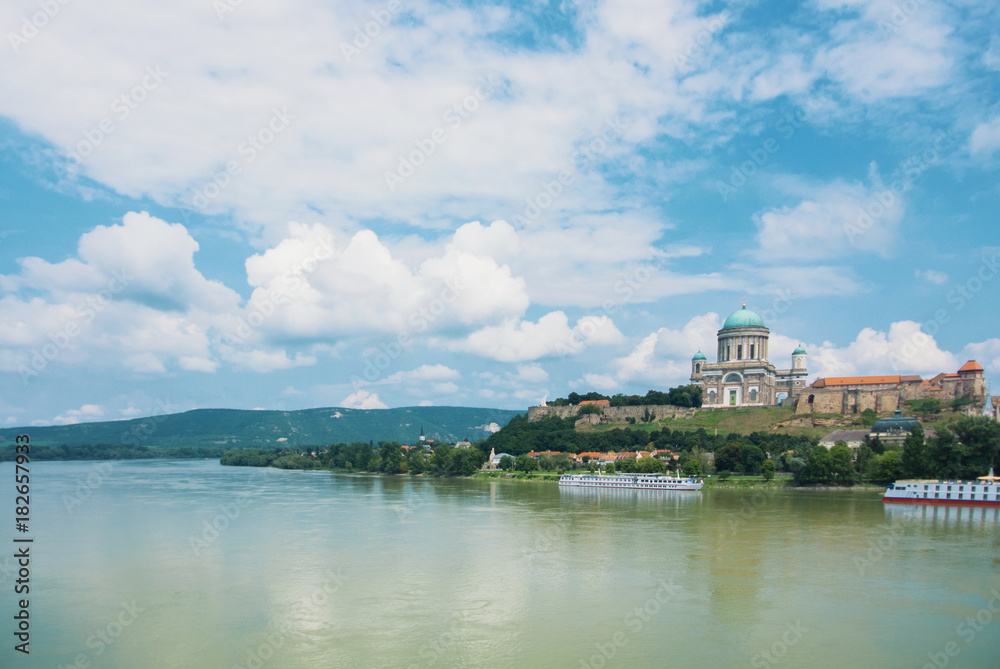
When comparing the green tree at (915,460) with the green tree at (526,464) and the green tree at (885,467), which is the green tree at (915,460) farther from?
the green tree at (526,464)

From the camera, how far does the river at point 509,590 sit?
12.7 metres

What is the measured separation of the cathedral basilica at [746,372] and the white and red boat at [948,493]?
36.7 metres

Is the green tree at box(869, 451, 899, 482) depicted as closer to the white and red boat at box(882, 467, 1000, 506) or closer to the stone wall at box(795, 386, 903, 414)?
the white and red boat at box(882, 467, 1000, 506)

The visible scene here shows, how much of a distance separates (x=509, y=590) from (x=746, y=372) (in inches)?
2468

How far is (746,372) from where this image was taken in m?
74.3

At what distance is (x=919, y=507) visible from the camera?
3388cm

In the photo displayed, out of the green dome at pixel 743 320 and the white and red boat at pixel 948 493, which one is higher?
the green dome at pixel 743 320

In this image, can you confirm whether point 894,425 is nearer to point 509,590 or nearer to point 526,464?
point 526,464

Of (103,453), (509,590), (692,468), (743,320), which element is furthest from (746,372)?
(103,453)

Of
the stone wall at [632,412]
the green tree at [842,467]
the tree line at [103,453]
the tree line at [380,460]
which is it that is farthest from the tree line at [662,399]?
the tree line at [103,453]

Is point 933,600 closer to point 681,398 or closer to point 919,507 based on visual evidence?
point 919,507

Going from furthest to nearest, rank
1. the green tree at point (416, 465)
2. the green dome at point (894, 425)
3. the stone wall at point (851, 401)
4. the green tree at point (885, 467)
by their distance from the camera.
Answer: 1. the green tree at point (416, 465)
2. the stone wall at point (851, 401)
3. the green dome at point (894, 425)
4. the green tree at point (885, 467)

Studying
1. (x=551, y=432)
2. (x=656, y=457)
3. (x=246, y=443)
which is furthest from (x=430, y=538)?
(x=246, y=443)

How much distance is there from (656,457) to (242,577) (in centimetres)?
4301
